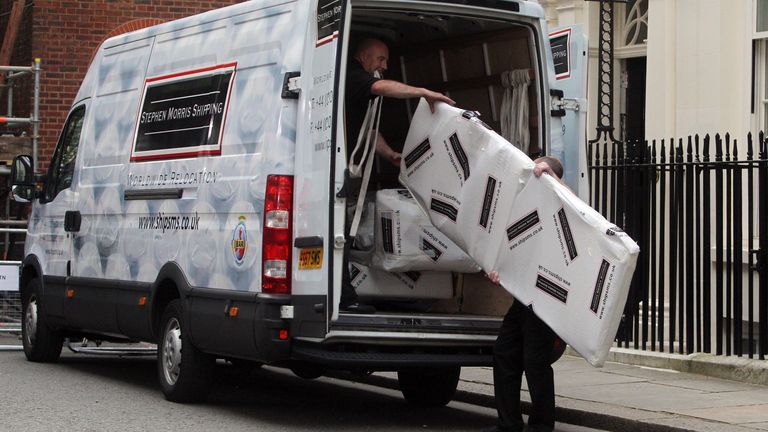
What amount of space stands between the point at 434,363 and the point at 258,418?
4.66 ft

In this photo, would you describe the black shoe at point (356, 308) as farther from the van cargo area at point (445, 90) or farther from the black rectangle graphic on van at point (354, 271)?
the black rectangle graphic on van at point (354, 271)

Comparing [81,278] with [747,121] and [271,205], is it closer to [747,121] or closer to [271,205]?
[271,205]

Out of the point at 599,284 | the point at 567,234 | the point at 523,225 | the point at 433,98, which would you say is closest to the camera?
the point at 599,284

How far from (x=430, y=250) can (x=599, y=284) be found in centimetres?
165

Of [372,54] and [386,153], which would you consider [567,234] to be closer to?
[386,153]

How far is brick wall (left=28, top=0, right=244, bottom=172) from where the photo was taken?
17.8 m

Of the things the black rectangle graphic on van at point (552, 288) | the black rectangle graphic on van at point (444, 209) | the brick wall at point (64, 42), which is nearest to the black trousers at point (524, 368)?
the black rectangle graphic on van at point (552, 288)

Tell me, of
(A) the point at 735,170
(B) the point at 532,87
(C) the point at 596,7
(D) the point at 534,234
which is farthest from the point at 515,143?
(C) the point at 596,7

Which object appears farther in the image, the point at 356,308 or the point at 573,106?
the point at 573,106


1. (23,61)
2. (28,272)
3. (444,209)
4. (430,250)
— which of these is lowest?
(28,272)

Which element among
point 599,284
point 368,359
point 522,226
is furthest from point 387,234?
point 599,284

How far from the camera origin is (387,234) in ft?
30.1

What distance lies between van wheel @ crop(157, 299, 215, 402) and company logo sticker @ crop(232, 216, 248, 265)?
0.83 m

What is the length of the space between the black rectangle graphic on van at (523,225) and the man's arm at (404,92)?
0.95 meters
